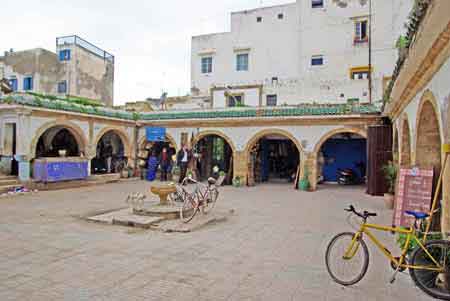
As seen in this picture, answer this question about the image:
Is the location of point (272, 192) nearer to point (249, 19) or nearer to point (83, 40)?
point (249, 19)

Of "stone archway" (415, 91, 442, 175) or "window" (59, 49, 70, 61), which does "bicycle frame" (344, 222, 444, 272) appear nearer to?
"stone archway" (415, 91, 442, 175)

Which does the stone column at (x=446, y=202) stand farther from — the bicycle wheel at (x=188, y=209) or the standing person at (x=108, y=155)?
the standing person at (x=108, y=155)

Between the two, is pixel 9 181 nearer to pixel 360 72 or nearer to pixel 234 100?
pixel 234 100

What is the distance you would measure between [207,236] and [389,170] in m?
6.33

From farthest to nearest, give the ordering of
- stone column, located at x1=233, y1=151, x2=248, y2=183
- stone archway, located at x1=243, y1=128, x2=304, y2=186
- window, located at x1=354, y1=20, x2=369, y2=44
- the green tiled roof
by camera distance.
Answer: window, located at x1=354, y1=20, x2=369, y2=44, stone column, located at x1=233, y1=151, x2=248, y2=183, stone archway, located at x1=243, y1=128, x2=304, y2=186, the green tiled roof

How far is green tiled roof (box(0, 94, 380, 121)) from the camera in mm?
12133

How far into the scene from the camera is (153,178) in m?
17.2

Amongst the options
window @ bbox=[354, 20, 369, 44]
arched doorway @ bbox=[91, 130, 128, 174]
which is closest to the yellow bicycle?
arched doorway @ bbox=[91, 130, 128, 174]

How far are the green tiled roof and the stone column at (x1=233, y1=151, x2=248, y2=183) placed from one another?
1.79m

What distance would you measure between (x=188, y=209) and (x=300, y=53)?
606 inches

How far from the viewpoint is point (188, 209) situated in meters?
7.60

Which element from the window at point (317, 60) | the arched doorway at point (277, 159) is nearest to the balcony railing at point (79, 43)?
the arched doorway at point (277, 159)

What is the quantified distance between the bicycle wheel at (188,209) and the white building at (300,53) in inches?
526

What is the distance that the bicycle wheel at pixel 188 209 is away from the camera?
282 inches
